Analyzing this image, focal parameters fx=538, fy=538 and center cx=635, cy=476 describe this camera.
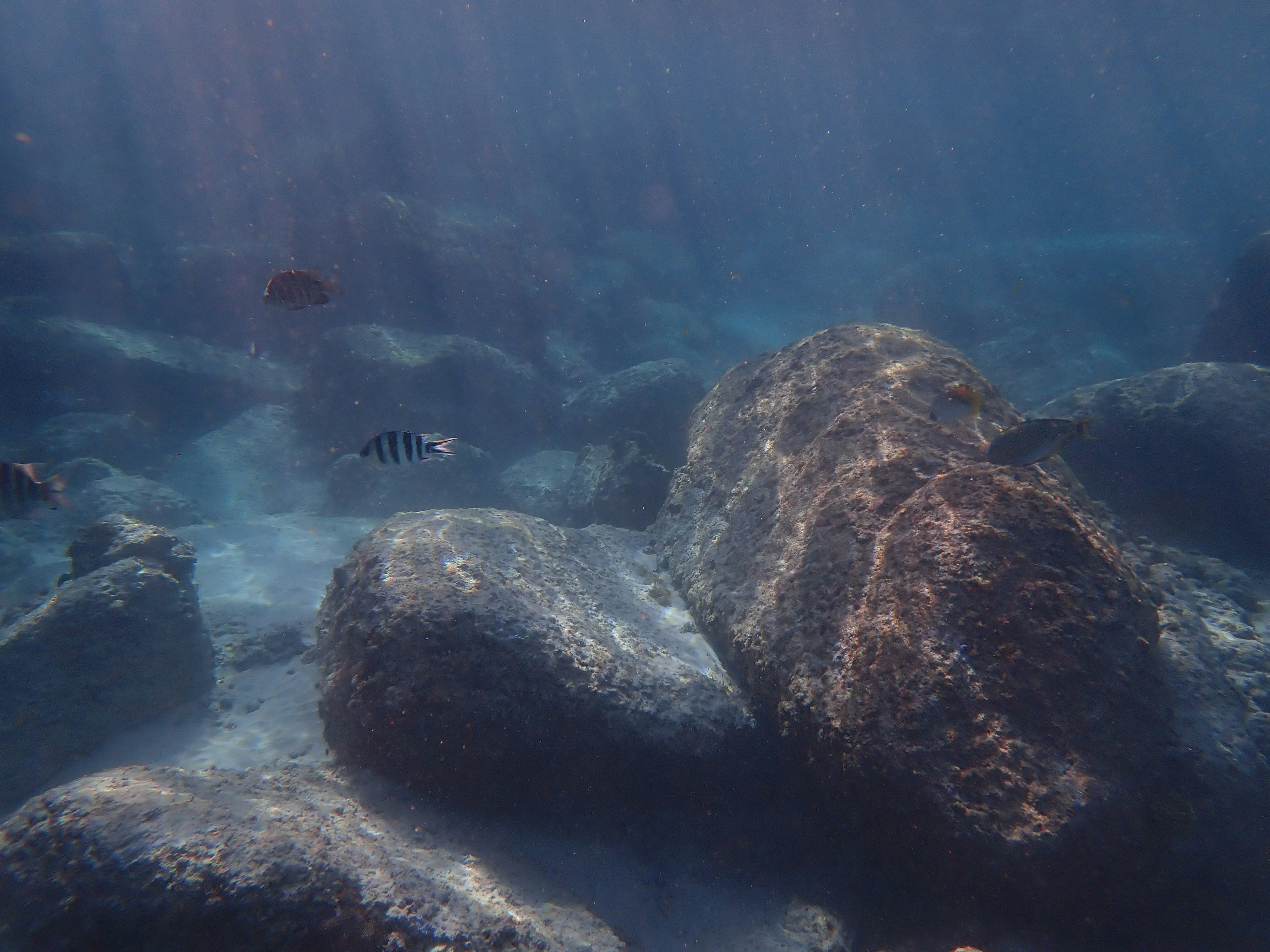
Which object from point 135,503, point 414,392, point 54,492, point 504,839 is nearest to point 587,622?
point 504,839

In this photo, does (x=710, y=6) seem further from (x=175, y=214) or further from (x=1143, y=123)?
(x=1143, y=123)

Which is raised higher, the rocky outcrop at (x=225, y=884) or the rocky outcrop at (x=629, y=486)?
the rocky outcrop at (x=629, y=486)

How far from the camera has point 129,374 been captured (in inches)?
510

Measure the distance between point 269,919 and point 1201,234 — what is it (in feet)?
135

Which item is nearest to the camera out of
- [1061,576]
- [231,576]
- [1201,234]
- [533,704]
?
[1061,576]

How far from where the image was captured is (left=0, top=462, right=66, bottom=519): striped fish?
4668 mm

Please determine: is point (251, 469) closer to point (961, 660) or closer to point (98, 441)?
point (98, 441)

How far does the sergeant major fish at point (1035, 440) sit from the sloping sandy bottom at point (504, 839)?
313 cm

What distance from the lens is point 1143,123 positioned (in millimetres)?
62625

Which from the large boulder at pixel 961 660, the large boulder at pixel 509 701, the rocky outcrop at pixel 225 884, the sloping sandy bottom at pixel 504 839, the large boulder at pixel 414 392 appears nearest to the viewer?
the rocky outcrop at pixel 225 884

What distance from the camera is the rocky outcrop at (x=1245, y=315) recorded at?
10539mm

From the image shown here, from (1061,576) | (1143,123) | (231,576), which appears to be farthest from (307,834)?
(1143,123)

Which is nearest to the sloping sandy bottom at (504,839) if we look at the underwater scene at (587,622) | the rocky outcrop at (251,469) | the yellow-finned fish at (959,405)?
the underwater scene at (587,622)

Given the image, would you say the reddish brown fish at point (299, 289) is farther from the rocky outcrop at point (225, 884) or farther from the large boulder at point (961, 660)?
the large boulder at point (961, 660)
